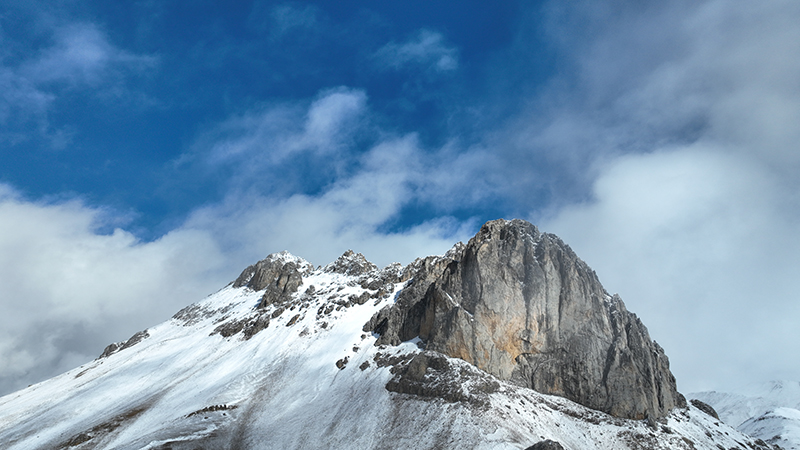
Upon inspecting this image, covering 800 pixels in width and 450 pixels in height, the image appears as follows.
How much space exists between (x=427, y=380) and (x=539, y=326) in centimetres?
2640

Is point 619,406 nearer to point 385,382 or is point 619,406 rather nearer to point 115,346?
point 385,382

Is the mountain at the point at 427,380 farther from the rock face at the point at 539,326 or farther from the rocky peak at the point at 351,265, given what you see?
the rocky peak at the point at 351,265

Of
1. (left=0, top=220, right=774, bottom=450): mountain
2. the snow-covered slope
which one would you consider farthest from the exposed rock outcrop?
(left=0, top=220, right=774, bottom=450): mountain

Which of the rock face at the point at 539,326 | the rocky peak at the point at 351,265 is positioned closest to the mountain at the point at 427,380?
the rock face at the point at 539,326

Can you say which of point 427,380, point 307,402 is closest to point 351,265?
point 307,402

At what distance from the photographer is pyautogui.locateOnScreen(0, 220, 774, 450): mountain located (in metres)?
68.5

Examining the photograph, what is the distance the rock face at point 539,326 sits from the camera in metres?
79.1

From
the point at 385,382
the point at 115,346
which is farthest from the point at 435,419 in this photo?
the point at 115,346

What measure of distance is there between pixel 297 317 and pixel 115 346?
71.7 meters

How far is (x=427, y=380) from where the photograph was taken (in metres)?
75.1

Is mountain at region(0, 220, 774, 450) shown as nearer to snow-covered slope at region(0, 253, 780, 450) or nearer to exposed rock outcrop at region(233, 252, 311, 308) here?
snow-covered slope at region(0, 253, 780, 450)

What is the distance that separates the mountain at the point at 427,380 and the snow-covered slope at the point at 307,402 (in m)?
0.34

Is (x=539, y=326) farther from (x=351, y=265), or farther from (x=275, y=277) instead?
(x=275, y=277)

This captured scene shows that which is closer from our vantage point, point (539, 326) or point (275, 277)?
point (539, 326)
